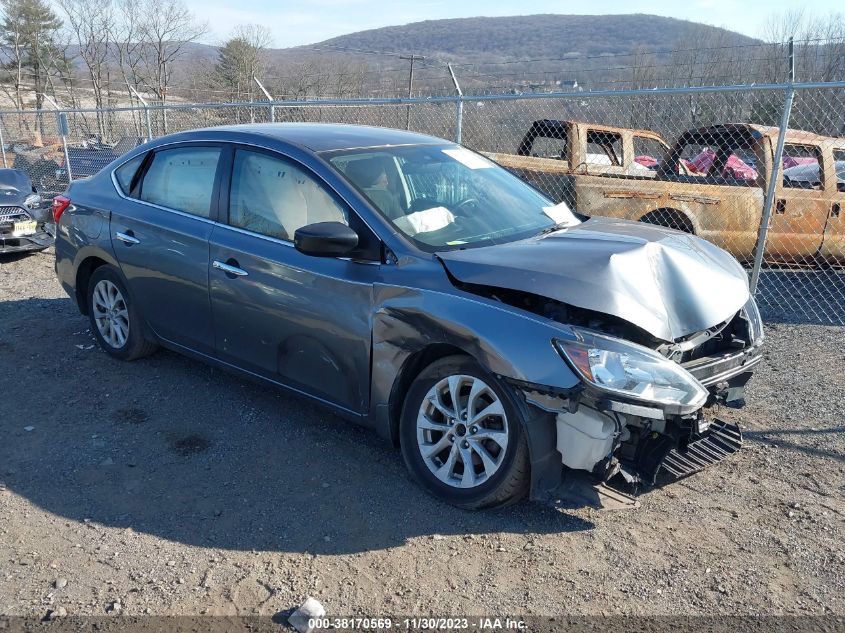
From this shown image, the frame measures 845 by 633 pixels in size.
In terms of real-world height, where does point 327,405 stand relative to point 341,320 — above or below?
below

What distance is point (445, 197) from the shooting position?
4059 millimetres

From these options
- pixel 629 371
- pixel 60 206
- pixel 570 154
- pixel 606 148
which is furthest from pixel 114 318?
pixel 606 148

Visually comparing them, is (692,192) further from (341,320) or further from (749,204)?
(341,320)

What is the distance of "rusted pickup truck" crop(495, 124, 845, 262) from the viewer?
7906 millimetres

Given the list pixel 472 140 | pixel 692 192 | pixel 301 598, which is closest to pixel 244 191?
pixel 301 598

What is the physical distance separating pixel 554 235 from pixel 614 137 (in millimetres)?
6112

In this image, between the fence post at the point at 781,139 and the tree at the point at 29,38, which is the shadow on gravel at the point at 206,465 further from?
the tree at the point at 29,38

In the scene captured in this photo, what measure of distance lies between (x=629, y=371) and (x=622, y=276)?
0.50 meters

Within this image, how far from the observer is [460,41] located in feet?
403

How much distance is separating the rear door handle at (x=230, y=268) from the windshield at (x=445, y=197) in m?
0.83

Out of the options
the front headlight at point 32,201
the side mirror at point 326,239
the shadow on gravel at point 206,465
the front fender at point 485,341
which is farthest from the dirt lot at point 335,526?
the front headlight at point 32,201

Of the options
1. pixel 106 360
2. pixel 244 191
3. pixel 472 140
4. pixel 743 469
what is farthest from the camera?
pixel 472 140

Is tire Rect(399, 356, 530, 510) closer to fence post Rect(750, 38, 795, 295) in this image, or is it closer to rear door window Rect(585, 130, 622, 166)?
fence post Rect(750, 38, 795, 295)

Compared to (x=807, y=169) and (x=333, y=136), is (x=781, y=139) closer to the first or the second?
(x=807, y=169)
